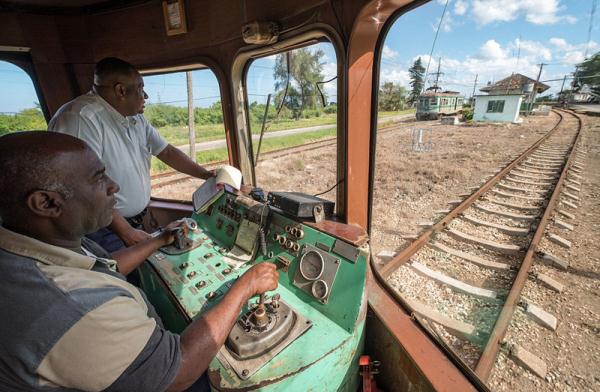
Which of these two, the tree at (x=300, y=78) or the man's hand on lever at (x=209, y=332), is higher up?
the tree at (x=300, y=78)

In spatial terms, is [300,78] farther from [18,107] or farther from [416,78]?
[18,107]

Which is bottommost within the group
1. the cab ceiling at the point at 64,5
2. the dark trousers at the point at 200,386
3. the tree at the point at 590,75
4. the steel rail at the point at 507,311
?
the steel rail at the point at 507,311

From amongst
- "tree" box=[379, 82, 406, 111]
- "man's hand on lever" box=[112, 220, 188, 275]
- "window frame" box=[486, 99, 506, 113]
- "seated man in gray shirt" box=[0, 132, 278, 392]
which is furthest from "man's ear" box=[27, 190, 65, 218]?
"window frame" box=[486, 99, 506, 113]

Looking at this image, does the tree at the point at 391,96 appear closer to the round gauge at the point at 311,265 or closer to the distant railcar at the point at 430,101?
the distant railcar at the point at 430,101

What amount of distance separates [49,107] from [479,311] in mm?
4540

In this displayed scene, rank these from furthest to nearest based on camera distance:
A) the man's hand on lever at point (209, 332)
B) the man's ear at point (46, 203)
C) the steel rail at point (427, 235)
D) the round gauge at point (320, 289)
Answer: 1. the steel rail at point (427, 235)
2. the round gauge at point (320, 289)
3. the man's hand on lever at point (209, 332)
4. the man's ear at point (46, 203)

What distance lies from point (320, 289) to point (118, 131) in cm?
174

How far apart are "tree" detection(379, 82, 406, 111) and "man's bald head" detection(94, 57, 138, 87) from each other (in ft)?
5.55

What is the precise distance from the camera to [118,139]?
1861mm

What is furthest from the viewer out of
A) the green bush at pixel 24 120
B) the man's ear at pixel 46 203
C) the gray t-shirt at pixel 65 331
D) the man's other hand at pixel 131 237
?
the green bush at pixel 24 120

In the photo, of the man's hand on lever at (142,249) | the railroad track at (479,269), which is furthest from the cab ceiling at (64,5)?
the railroad track at (479,269)

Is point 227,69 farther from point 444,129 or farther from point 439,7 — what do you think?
point 444,129

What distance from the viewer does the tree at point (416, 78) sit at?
5.26ft

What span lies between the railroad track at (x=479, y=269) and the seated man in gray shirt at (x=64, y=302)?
1222 millimetres
